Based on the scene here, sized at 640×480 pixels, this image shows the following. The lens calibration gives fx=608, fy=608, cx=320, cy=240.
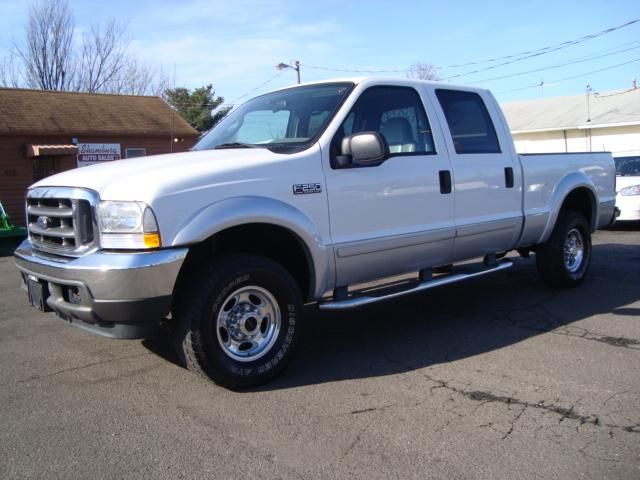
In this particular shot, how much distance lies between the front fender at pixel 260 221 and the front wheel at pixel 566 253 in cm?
332

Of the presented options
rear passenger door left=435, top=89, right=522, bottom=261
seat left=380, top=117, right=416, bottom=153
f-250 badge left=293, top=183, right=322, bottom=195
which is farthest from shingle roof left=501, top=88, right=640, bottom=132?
f-250 badge left=293, top=183, right=322, bottom=195

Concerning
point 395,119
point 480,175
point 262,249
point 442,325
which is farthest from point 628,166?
point 262,249

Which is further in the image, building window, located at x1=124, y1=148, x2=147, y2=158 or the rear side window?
building window, located at x1=124, y1=148, x2=147, y2=158

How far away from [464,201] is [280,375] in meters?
2.31

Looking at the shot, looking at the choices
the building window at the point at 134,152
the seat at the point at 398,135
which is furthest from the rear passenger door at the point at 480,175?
the building window at the point at 134,152

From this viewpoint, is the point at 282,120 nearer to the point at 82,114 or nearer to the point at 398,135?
the point at 398,135

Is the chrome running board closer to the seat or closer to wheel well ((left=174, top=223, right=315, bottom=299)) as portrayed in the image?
wheel well ((left=174, top=223, right=315, bottom=299))

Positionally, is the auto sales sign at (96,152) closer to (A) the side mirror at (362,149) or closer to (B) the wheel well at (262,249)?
(B) the wheel well at (262,249)

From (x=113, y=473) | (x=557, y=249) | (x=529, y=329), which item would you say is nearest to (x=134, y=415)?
(x=113, y=473)

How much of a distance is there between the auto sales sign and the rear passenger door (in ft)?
57.5

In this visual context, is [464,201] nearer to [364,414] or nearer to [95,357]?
[364,414]

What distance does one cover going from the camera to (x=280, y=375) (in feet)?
14.2

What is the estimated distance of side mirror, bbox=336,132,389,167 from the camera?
14.2 feet

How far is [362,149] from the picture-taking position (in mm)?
4344
